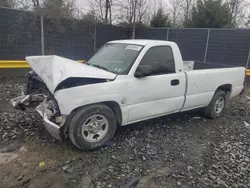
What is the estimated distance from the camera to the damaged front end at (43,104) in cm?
322

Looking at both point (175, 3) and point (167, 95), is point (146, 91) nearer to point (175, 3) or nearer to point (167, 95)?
point (167, 95)

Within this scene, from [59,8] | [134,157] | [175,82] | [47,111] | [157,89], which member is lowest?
[134,157]

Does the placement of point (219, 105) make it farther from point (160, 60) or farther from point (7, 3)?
point (7, 3)

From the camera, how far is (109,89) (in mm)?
3389

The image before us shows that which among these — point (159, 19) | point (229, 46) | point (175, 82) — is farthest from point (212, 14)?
point (175, 82)

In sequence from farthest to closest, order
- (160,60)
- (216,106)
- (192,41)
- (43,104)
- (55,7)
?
(192,41), (55,7), (216,106), (160,60), (43,104)

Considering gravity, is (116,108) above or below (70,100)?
below

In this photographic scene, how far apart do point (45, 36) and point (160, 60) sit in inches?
264

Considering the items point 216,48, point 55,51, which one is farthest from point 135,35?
point 55,51

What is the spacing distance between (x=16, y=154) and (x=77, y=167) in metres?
1.02

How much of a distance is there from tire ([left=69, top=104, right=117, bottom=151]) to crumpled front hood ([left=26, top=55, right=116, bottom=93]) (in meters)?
0.50

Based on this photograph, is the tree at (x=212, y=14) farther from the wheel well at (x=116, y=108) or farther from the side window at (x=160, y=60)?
the wheel well at (x=116, y=108)

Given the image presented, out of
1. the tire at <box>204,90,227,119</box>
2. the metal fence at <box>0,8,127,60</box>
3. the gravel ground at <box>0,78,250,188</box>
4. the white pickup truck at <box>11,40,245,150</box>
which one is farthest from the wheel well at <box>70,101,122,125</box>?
the metal fence at <box>0,8,127,60</box>

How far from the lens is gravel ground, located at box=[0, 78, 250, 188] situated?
284cm
